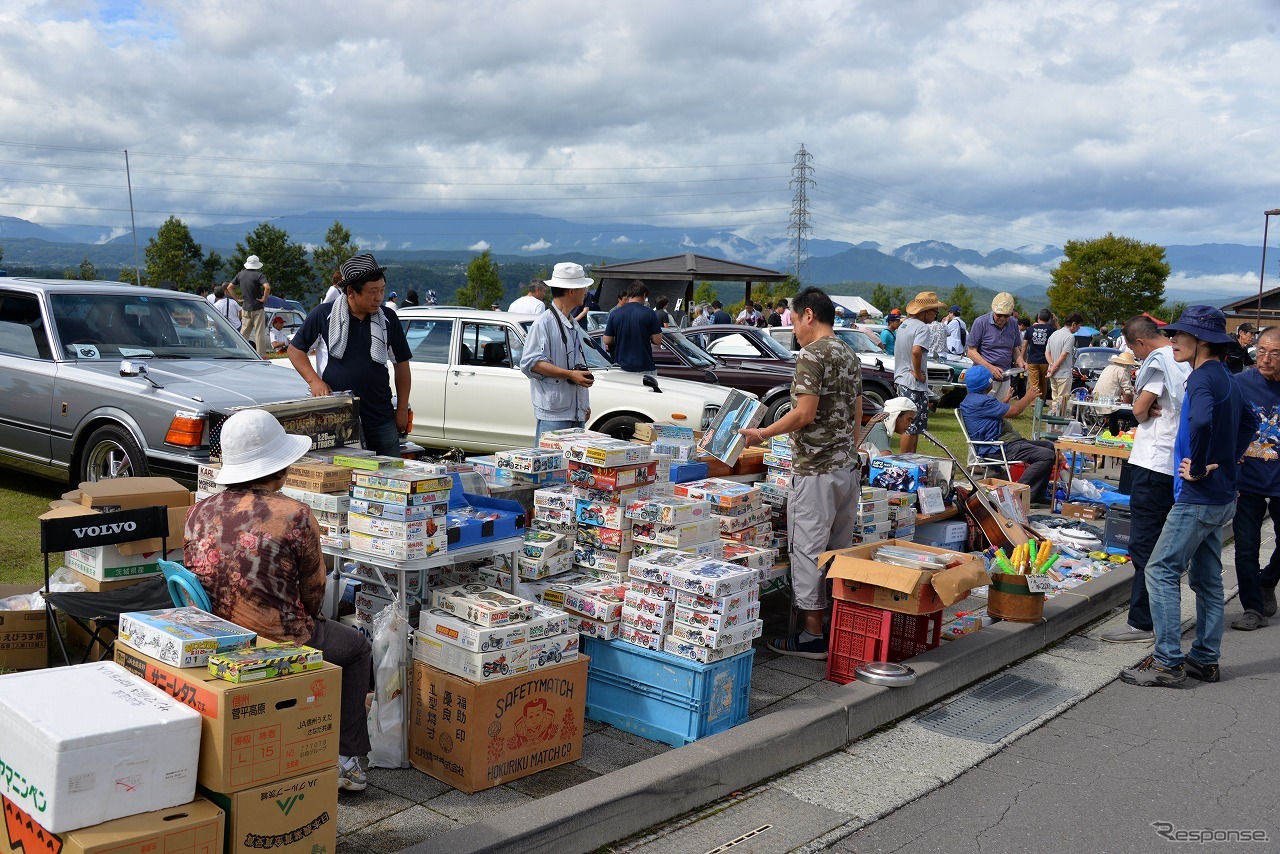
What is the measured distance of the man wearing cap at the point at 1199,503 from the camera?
5.98 m

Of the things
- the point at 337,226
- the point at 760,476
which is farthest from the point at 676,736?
the point at 337,226

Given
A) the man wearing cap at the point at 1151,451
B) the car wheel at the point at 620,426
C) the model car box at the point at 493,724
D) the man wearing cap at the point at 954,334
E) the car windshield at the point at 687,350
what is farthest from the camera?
the man wearing cap at the point at 954,334

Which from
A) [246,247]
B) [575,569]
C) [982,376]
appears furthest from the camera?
[246,247]

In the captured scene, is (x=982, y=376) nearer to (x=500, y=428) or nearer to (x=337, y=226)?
(x=500, y=428)

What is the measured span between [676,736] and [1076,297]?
287 ft

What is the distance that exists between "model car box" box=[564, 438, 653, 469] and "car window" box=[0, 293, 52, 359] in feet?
16.3

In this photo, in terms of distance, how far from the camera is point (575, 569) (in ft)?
19.4

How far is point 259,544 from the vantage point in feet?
12.4

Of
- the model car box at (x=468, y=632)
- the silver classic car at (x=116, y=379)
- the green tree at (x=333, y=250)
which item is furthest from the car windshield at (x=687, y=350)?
the green tree at (x=333, y=250)

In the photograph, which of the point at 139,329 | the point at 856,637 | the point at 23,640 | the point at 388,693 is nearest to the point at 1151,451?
the point at 856,637

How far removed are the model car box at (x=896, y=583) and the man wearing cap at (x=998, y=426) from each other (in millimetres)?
4880

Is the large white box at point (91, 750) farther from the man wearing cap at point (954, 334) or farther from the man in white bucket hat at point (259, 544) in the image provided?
the man wearing cap at point (954, 334)

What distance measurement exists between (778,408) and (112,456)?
8835 mm

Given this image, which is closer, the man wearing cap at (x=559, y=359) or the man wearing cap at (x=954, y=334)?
the man wearing cap at (x=559, y=359)
